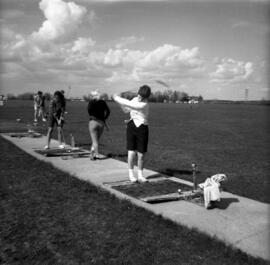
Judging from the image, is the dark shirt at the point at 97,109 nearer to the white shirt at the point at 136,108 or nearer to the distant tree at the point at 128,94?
the distant tree at the point at 128,94

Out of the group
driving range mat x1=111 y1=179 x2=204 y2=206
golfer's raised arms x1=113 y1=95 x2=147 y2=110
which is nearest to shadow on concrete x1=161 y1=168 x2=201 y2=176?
driving range mat x1=111 y1=179 x2=204 y2=206

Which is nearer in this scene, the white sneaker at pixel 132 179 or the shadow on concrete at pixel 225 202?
the shadow on concrete at pixel 225 202

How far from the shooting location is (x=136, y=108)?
255 inches

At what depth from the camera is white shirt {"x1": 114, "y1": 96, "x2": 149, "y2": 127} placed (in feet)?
21.2

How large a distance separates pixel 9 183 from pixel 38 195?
1.08 meters

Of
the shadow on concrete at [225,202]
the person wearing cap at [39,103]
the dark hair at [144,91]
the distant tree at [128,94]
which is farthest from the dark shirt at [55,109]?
the person wearing cap at [39,103]

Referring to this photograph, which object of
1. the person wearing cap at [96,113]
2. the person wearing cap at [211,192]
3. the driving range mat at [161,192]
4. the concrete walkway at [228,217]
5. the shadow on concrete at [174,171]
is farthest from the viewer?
the person wearing cap at [96,113]

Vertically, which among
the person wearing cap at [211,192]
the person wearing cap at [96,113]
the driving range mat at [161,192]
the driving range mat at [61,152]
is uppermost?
the person wearing cap at [96,113]

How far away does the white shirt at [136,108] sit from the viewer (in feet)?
21.2

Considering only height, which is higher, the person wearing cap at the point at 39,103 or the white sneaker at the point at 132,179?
the person wearing cap at the point at 39,103

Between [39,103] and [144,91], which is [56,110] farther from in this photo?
[39,103]

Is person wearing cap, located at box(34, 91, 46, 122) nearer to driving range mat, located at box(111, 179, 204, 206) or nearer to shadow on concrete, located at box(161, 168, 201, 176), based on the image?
shadow on concrete, located at box(161, 168, 201, 176)

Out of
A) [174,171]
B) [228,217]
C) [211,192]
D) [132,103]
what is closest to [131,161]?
[132,103]

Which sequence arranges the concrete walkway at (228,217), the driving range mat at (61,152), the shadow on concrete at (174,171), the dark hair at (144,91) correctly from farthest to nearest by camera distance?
1. the driving range mat at (61,152)
2. the shadow on concrete at (174,171)
3. the dark hair at (144,91)
4. the concrete walkway at (228,217)
